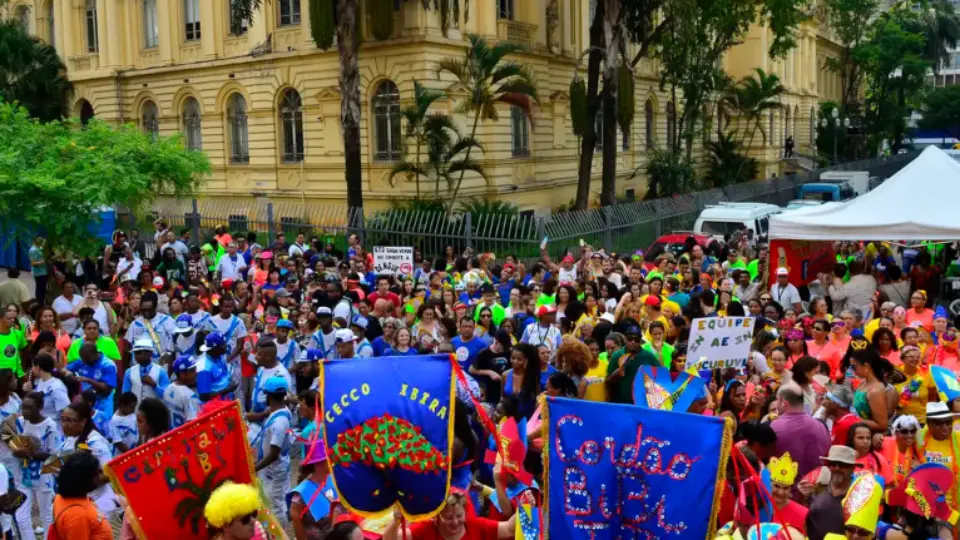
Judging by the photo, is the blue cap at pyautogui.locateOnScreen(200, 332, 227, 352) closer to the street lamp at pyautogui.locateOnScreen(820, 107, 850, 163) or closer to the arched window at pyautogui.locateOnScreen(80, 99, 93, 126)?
the arched window at pyautogui.locateOnScreen(80, 99, 93, 126)

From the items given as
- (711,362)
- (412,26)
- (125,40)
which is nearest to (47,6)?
(125,40)

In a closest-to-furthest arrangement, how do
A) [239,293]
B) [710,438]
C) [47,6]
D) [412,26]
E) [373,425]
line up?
1. [710,438]
2. [373,425]
3. [239,293]
4. [412,26]
5. [47,6]

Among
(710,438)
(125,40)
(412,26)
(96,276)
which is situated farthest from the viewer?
(125,40)

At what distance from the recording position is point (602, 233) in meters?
20.7

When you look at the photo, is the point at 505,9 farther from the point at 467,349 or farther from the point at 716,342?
the point at 716,342

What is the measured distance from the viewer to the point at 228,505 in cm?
472

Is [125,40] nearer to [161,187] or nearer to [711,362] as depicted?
[161,187]

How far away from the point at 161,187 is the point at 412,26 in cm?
955

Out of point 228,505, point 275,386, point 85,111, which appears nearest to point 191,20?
point 85,111

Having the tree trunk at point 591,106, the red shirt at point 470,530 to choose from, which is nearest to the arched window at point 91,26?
the tree trunk at point 591,106

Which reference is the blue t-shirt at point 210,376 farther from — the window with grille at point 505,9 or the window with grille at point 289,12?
the window with grille at point 505,9

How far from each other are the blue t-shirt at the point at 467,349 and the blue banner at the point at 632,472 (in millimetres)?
5002

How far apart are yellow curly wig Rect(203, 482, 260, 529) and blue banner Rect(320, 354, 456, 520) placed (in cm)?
62

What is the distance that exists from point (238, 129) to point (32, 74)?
7.77 m
